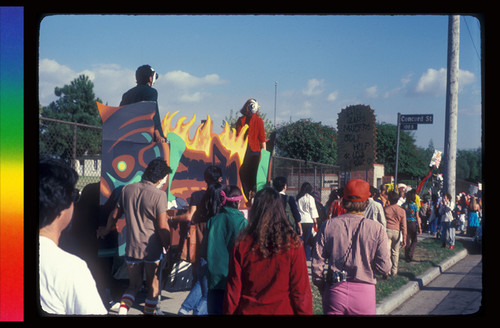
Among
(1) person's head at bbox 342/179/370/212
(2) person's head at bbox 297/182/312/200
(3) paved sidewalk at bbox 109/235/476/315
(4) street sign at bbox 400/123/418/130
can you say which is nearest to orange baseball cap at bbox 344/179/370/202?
(1) person's head at bbox 342/179/370/212

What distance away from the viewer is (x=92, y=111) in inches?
362

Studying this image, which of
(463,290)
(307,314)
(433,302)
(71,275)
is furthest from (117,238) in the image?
(463,290)

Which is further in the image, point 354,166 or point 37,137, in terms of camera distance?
point 354,166

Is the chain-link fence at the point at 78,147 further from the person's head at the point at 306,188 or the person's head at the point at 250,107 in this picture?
the person's head at the point at 250,107

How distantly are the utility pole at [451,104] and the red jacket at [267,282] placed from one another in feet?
33.6

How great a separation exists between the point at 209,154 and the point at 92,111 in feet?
10.8

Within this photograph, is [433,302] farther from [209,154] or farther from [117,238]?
[117,238]

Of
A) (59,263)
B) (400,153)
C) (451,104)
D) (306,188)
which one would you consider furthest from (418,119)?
(400,153)

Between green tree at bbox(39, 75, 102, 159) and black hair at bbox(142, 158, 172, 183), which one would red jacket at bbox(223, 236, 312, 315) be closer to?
black hair at bbox(142, 158, 172, 183)

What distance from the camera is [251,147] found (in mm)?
7297

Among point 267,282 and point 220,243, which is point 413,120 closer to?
point 220,243

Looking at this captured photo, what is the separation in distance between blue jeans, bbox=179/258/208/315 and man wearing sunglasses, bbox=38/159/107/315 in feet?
8.56

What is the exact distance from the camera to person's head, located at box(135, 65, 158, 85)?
232 inches

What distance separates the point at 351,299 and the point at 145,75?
3537mm
